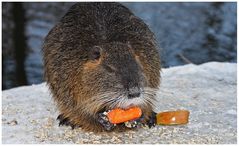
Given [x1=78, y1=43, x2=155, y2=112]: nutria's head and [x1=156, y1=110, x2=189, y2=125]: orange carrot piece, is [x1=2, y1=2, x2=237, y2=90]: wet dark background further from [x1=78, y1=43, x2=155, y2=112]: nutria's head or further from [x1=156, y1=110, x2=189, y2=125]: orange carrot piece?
[x1=78, y1=43, x2=155, y2=112]: nutria's head

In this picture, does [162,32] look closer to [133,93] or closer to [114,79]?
[114,79]

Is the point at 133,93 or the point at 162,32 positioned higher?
the point at 133,93

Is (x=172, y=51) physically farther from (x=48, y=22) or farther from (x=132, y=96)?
(x=132, y=96)

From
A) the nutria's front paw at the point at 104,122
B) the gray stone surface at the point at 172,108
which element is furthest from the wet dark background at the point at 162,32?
the nutria's front paw at the point at 104,122

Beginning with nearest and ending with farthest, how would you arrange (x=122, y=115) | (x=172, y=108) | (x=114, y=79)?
(x=114, y=79), (x=122, y=115), (x=172, y=108)

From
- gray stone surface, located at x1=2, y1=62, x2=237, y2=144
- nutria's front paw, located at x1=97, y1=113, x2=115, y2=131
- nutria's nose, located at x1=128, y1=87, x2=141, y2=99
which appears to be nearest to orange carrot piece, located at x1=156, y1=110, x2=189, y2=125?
gray stone surface, located at x1=2, y1=62, x2=237, y2=144

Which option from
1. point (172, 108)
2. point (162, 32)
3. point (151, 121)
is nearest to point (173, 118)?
point (151, 121)

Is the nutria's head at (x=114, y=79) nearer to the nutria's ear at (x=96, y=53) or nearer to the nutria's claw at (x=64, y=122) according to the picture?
the nutria's ear at (x=96, y=53)
